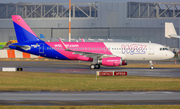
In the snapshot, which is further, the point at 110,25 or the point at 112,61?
the point at 110,25

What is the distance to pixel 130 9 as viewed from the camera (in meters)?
112

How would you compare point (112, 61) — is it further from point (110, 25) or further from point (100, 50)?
point (110, 25)

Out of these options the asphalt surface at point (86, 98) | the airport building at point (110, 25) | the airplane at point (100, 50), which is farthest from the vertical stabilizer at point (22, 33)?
the airport building at point (110, 25)

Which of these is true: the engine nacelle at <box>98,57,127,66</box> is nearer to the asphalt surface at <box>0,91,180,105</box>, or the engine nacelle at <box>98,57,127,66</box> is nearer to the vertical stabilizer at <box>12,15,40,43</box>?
the vertical stabilizer at <box>12,15,40,43</box>

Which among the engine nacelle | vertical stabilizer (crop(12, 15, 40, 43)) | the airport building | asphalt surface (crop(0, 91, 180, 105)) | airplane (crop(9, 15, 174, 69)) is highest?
the airport building

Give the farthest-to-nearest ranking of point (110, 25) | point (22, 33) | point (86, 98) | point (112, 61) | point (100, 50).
Answer: point (110, 25) → point (22, 33) → point (100, 50) → point (112, 61) → point (86, 98)

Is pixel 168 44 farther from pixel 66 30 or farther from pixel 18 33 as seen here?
pixel 18 33

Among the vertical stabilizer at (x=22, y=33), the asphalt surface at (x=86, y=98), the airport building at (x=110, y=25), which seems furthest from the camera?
the airport building at (x=110, y=25)

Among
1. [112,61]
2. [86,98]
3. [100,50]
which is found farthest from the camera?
[100,50]

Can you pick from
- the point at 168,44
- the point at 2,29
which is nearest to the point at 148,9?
the point at 168,44

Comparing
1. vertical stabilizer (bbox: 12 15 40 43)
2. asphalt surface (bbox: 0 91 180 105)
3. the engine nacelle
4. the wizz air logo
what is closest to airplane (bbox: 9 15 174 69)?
the wizz air logo

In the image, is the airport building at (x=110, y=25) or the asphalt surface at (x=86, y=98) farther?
the airport building at (x=110, y=25)

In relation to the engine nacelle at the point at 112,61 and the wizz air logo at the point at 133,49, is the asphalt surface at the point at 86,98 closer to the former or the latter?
the engine nacelle at the point at 112,61

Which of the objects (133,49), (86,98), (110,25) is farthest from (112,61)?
(110,25)
